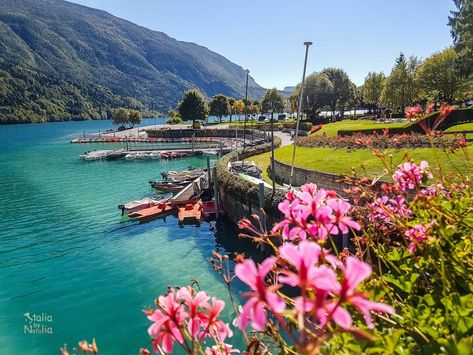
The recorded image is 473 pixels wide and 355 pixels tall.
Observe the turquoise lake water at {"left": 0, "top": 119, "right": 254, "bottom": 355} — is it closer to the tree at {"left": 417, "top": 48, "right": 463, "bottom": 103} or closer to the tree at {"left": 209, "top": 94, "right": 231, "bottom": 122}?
the tree at {"left": 417, "top": 48, "right": 463, "bottom": 103}

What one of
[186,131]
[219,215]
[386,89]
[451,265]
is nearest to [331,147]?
[219,215]

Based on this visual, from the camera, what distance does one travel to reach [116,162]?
5925cm

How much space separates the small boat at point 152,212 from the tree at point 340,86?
72.9 meters

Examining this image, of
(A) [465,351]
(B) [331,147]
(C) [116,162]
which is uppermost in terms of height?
(A) [465,351]

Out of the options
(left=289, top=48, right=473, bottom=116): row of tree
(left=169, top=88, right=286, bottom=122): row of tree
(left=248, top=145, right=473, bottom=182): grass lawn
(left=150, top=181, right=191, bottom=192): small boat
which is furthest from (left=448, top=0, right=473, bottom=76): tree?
(left=169, top=88, right=286, bottom=122): row of tree

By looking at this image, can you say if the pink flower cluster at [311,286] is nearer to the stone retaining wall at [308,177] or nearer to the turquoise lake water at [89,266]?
the turquoise lake water at [89,266]

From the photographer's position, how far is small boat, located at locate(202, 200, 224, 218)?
2588 centimetres

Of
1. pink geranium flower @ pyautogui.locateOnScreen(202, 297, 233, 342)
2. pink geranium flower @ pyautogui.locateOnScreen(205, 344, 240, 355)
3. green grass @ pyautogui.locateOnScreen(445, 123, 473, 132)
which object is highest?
pink geranium flower @ pyautogui.locateOnScreen(202, 297, 233, 342)

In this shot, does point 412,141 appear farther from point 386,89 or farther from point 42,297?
point 386,89

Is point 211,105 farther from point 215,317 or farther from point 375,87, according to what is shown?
point 215,317

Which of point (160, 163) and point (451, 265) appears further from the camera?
point (160, 163)

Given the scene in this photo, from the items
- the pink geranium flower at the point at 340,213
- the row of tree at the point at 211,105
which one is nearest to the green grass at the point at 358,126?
the row of tree at the point at 211,105

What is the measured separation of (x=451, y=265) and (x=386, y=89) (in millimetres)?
71629

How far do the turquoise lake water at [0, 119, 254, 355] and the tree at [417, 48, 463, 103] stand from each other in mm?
48283
